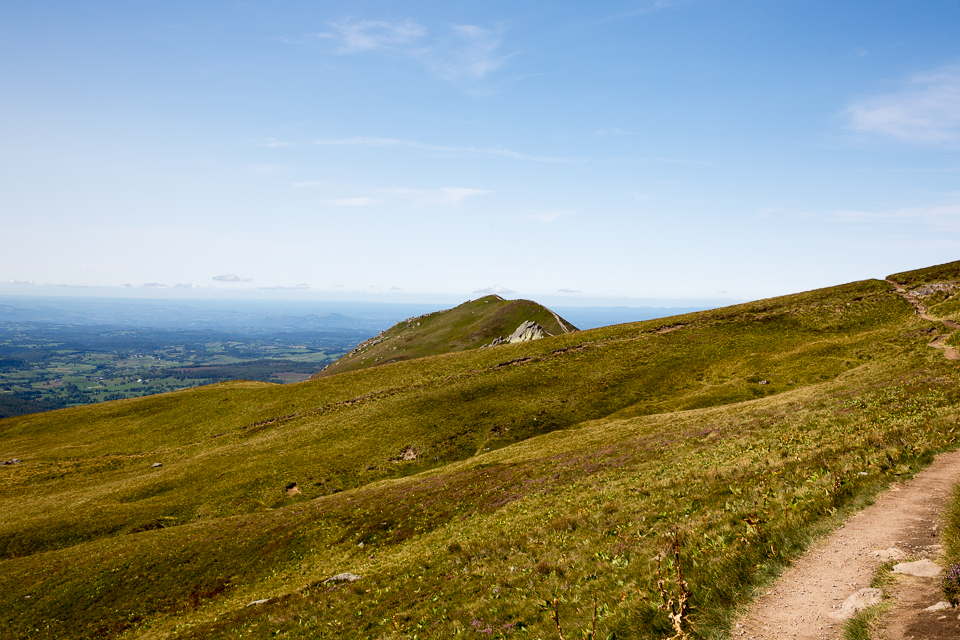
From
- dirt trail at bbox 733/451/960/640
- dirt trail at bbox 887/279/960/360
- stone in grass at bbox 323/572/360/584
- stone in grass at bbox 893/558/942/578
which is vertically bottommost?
stone in grass at bbox 323/572/360/584

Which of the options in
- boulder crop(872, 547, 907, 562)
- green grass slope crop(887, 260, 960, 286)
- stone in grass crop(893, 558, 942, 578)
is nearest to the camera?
stone in grass crop(893, 558, 942, 578)

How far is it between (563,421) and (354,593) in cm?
3997

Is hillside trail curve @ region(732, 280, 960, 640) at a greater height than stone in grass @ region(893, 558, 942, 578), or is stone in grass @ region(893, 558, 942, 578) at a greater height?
stone in grass @ region(893, 558, 942, 578)

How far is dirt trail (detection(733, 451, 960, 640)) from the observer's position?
9273mm

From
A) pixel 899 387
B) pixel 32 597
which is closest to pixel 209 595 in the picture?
pixel 32 597

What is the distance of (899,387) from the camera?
31.6 meters

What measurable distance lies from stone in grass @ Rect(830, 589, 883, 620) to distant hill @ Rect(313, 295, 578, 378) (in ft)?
368

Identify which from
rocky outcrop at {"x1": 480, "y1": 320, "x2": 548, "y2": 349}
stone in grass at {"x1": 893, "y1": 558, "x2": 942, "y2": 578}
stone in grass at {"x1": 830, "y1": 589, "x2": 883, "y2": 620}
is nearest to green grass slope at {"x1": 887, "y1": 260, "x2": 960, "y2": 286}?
rocky outcrop at {"x1": 480, "y1": 320, "x2": 548, "y2": 349}

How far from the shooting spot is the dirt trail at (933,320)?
39944mm

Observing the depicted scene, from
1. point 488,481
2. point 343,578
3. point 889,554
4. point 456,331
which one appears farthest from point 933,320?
point 456,331

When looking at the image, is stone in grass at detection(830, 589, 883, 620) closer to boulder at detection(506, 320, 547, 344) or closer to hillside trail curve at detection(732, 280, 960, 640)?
hillside trail curve at detection(732, 280, 960, 640)

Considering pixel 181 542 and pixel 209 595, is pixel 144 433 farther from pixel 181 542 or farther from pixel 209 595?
pixel 209 595

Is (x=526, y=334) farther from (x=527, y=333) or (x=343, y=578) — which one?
(x=343, y=578)

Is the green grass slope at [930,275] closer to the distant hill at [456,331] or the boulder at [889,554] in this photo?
the distant hill at [456,331]
